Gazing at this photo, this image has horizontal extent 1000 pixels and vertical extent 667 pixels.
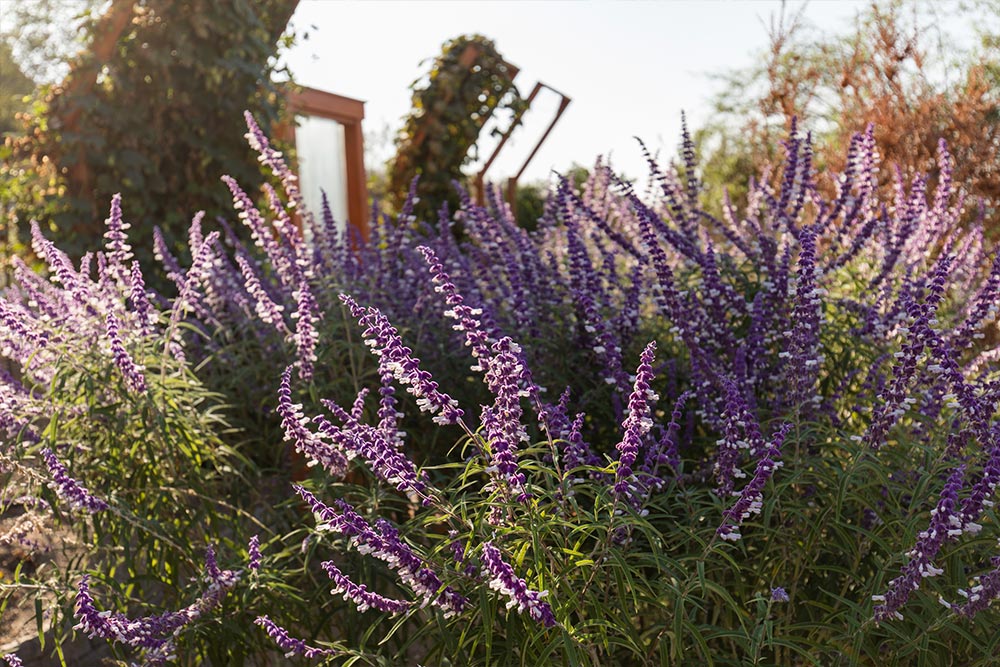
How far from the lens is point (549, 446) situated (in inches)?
86.8

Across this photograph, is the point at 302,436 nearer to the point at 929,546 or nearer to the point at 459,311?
the point at 459,311

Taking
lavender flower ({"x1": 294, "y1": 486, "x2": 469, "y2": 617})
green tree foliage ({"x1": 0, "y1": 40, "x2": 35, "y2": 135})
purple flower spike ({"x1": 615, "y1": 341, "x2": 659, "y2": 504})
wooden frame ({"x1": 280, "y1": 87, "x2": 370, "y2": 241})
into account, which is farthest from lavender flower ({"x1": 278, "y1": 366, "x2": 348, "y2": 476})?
green tree foliage ({"x1": 0, "y1": 40, "x2": 35, "y2": 135})

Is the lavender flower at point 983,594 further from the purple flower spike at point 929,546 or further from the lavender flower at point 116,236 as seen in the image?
the lavender flower at point 116,236

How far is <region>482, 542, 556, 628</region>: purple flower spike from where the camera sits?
5.53 ft

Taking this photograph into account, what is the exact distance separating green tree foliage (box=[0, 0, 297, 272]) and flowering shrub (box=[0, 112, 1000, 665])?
1886 millimetres

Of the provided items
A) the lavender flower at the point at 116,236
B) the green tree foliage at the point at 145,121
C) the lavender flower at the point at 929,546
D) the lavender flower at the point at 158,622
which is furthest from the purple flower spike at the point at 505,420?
the green tree foliage at the point at 145,121

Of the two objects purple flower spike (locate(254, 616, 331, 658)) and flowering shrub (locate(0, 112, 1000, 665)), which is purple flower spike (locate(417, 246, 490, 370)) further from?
purple flower spike (locate(254, 616, 331, 658))

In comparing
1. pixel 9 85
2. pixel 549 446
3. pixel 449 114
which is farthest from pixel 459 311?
pixel 9 85

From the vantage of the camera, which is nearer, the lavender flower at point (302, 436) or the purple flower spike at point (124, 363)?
the lavender flower at point (302, 436)

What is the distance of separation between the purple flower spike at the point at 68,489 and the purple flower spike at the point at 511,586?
109 cm

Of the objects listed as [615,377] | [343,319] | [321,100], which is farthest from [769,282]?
[321,100]

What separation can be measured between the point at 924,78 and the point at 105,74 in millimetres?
5302

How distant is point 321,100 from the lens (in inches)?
380

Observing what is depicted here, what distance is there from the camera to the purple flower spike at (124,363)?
260 centimetres
